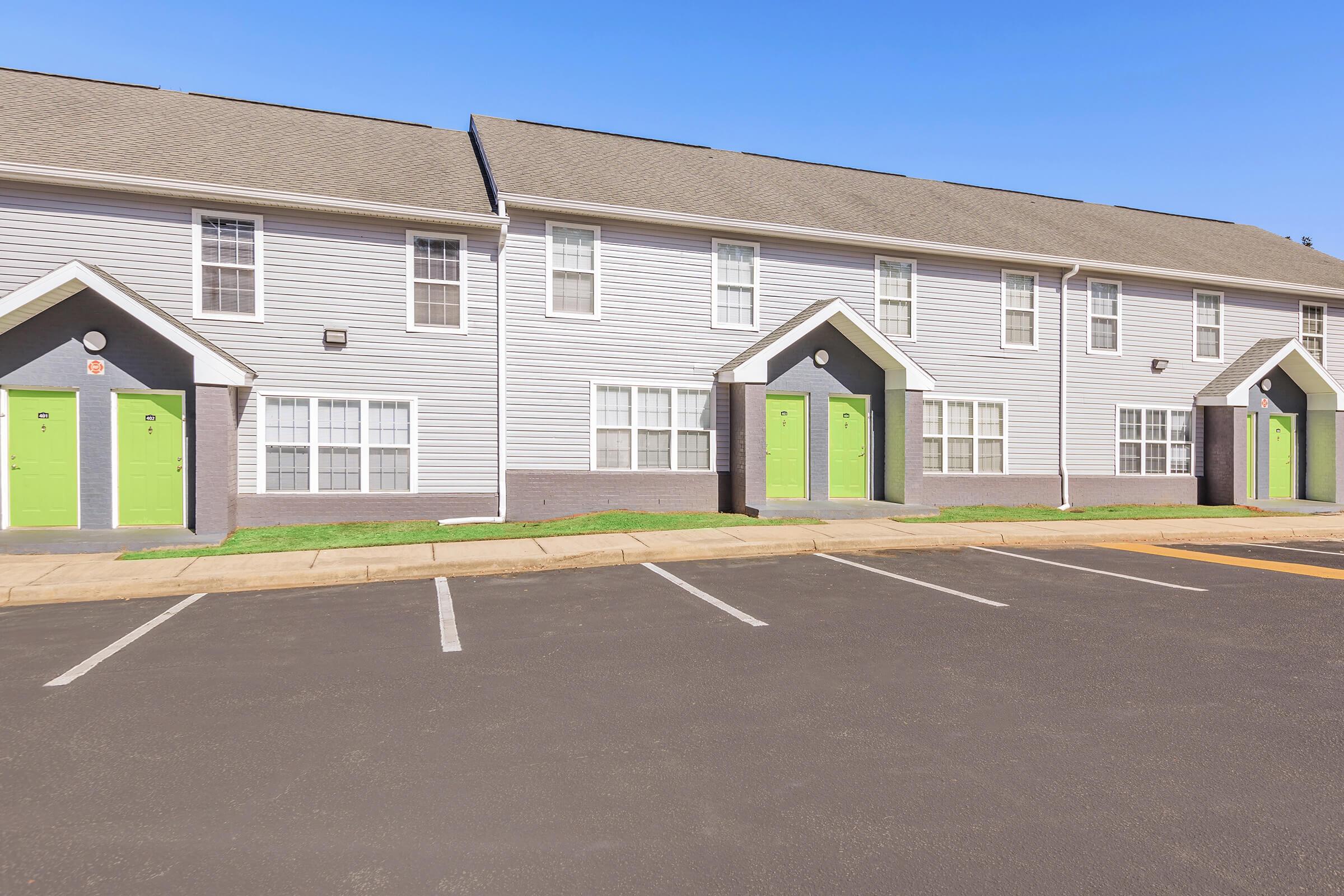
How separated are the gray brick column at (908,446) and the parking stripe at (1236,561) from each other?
4.11 m

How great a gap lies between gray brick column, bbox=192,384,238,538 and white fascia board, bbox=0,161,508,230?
3.57 m

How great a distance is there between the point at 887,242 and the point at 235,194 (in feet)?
43.3

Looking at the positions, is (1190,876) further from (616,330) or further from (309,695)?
(616,330)

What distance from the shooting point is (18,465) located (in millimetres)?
11953

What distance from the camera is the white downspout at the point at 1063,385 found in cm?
1838

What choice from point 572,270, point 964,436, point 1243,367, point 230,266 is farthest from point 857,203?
point 230,266

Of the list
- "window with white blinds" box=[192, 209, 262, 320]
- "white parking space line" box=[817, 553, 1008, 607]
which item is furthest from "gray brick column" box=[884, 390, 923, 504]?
"window with white blinds" box=[192, 209, 262, 320]

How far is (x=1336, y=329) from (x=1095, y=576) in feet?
62.0

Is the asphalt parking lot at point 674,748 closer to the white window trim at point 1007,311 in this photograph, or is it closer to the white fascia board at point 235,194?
the white fascia board at point 235,194

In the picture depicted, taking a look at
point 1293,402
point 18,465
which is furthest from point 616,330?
point 1293,402

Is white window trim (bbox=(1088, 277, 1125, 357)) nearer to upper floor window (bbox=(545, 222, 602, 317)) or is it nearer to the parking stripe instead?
the parking stripe

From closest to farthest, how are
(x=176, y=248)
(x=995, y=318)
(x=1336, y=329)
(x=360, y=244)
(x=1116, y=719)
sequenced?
(x=1116, y=719) < (x=176, y=248) < (x=360, y=244) < (x=995, y=318) < (x=1336, y=329)

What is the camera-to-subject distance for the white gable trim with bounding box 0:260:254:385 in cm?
1103

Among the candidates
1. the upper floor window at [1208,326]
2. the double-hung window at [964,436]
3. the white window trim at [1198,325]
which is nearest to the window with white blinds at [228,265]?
the double-hung window at [964,436]
